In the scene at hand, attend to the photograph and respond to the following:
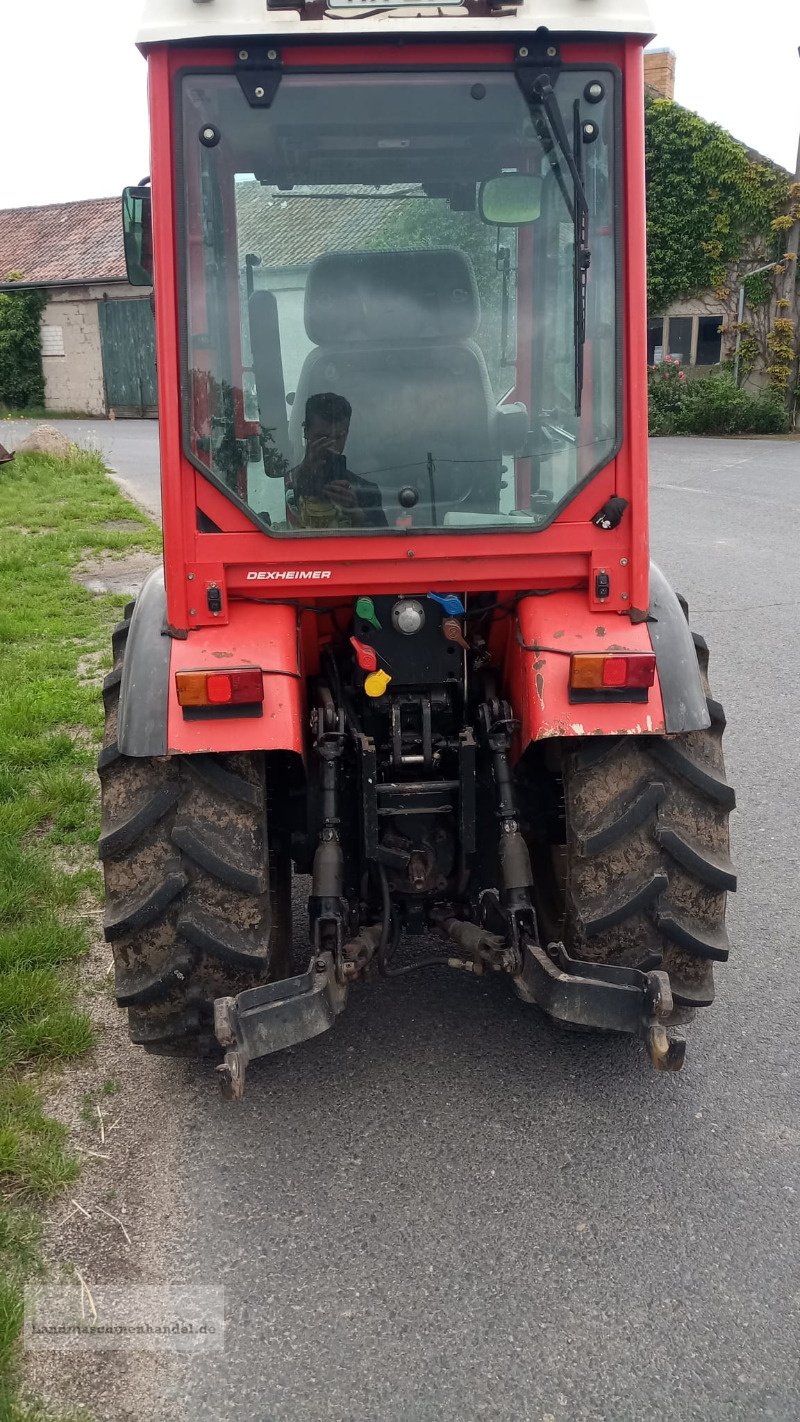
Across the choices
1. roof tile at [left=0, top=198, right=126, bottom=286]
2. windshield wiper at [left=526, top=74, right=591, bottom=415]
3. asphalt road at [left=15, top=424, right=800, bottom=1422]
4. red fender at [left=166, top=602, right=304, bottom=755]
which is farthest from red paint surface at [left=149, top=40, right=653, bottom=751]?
roof tile at [left=0, top=198, right=126, bottom=286]

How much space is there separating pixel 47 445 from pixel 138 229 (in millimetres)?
14005

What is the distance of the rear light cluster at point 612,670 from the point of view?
2.75m

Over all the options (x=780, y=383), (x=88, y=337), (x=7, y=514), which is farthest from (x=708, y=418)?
(x=88, y=337)

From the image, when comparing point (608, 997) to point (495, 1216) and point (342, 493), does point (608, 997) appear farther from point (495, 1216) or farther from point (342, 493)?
point (342, 493)

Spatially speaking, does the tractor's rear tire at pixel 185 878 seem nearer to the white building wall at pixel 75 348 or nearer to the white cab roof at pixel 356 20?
the white cab roof at pixel 356 20

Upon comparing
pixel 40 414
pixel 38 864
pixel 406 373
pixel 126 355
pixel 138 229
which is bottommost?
pixel 38 864

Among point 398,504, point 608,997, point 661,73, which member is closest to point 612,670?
→ point 398,504

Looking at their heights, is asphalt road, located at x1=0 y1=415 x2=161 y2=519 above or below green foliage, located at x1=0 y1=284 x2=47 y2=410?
below

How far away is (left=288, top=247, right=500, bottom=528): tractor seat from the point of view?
2.80m

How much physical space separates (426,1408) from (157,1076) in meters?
1.29

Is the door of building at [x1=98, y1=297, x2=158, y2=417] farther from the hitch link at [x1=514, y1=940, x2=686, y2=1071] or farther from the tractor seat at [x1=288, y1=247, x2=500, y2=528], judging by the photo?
the hitch link at [x1=514, y1=940, x2=686, y2=1071]

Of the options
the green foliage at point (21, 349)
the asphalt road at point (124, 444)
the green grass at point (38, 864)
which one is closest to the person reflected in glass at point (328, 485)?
the green grass at point (38, 864)

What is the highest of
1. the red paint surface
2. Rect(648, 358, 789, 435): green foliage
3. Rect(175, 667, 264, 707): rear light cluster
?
Rect(648, 358, 789, 435): green foliage

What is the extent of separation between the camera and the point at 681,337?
23.2m
